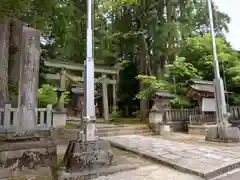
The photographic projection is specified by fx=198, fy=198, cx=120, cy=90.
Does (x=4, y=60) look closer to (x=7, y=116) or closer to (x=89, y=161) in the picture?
(x=7, y=116)

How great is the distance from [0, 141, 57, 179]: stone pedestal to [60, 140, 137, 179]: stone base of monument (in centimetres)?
32

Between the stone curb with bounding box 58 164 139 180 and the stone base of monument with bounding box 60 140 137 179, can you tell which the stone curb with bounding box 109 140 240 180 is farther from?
the stone base of monument with bounding box 60 140 137 179

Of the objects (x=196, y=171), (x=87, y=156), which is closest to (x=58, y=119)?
(x=87, y=156)

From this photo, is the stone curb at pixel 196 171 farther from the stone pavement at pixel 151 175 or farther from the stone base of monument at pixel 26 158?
the stone base of monument at pixel 26 158

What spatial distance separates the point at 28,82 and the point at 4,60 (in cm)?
359

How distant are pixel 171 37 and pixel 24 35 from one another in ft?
36.3

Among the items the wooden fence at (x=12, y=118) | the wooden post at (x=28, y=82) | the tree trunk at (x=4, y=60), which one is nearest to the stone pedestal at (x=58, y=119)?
the wooden fence at (x=12, y=118)

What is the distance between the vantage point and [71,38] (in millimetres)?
8719

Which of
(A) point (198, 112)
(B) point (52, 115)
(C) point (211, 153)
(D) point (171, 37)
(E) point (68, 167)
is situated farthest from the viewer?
(D) point (171, 37)

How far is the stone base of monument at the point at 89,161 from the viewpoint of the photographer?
3347 millimetres

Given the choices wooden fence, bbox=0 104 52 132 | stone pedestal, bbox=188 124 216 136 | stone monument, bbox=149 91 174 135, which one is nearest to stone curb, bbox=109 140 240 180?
wooden fence, bbox=0 104 52 132

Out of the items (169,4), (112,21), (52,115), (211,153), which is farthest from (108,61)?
(211,153)

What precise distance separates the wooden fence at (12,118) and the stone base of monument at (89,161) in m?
2.53

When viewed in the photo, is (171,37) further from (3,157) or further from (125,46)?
(3,157)
